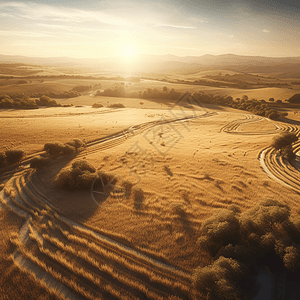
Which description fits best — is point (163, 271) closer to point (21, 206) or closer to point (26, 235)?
point (26, 235)

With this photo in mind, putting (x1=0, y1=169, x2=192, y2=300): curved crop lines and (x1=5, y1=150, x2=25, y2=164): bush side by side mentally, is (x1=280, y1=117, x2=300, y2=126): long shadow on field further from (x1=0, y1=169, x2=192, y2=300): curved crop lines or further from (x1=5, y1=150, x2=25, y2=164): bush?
(x1=5, y1=150, x2=25, y2=164): bush

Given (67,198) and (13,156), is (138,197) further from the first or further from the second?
(13,156)

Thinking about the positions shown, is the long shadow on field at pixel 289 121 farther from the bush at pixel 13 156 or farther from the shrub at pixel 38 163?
the bush at pixel 13 156

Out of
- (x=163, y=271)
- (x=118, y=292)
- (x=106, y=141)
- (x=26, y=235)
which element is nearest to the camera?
(x=118, y=292)

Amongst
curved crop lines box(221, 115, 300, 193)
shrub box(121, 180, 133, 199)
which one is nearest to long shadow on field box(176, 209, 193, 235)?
shrub box(121, 180, 133, 199)

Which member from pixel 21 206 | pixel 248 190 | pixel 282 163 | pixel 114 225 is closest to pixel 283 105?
pixel 282 163

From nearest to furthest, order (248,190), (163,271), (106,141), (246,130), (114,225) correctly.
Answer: (163,271) → (114,225) → (248,190) → (106,141) → (246,130)

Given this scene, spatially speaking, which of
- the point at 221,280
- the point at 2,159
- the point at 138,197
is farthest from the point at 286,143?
the point at 2,159
